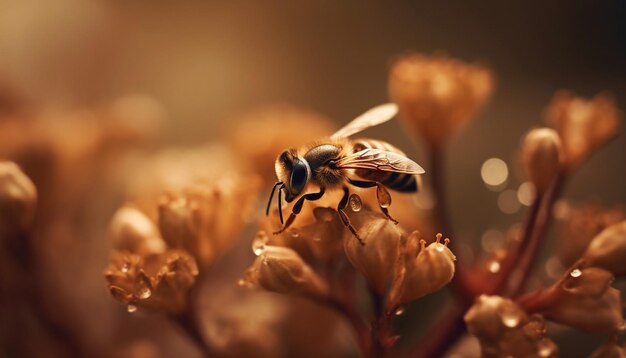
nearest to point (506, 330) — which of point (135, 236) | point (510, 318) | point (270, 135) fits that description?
point (510, 318)

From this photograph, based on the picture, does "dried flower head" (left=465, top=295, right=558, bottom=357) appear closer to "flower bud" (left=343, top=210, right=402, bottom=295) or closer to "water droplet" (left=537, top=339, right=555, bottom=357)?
"water droplet" (left=537, top=339, right=555, bottom=357)

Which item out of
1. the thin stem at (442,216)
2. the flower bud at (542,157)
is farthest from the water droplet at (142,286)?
the flower bud at (542,157)

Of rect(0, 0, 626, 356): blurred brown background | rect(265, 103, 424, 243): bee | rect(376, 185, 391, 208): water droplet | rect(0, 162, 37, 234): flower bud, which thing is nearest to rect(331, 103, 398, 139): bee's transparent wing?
rect(265, 103, 424, 243): bee

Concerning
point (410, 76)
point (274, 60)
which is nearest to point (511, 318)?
point (410, 76)

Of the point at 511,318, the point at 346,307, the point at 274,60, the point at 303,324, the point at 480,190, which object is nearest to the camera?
the point at 511,318

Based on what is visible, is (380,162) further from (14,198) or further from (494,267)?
(14,198)

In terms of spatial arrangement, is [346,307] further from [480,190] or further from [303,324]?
[480,190]

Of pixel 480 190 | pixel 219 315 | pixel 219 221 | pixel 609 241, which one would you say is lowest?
pixel 219 315
